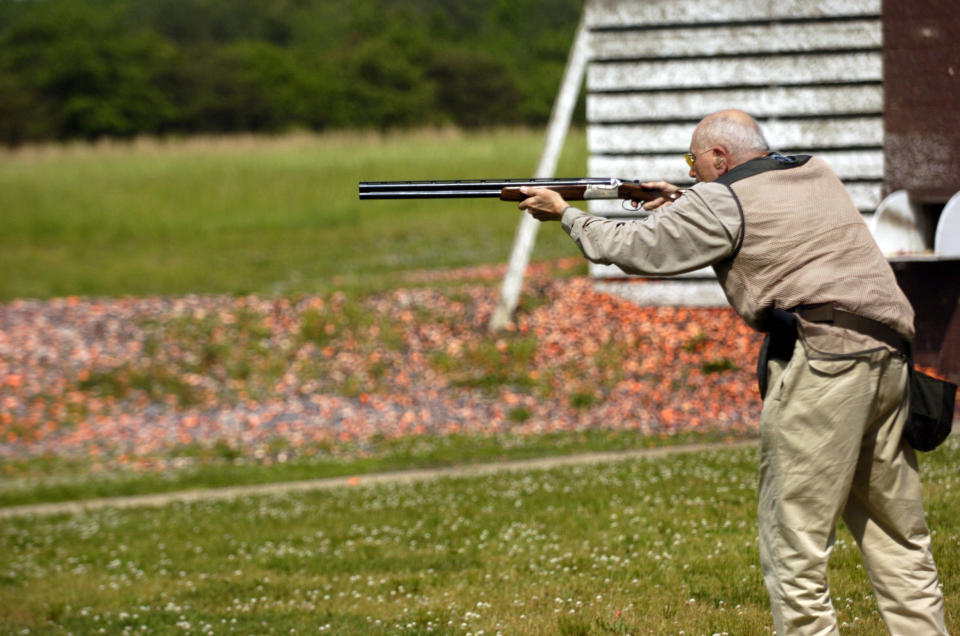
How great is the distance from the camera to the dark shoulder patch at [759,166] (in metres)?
4.50

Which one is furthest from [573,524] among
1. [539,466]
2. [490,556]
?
[539,466]

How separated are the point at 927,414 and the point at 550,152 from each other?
982cm

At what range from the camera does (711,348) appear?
1294 centimetres

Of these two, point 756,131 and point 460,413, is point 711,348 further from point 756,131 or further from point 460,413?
point 756,131

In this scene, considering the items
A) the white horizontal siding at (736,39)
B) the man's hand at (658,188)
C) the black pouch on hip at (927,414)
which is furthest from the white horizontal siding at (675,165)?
the black pouch on hip at (927,414)

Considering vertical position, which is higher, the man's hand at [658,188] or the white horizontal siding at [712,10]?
the white horizontal siding at [712,10]

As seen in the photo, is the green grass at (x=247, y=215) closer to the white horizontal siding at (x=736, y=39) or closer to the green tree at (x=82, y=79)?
the white horizontal siding at (x=736, y=39)

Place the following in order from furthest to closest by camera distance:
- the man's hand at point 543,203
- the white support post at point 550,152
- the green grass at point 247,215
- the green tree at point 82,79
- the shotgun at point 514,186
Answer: the green tree at point 82,79 < the green grass at point 247,215 < the white support post at point 550,152 < the shotgun at point 514,186 < the man's hand at point 543,203

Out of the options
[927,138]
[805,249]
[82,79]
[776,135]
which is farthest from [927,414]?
[82,79]

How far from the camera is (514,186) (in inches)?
203

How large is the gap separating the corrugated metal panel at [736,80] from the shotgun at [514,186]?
8516 mm

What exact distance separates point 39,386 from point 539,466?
751 cm

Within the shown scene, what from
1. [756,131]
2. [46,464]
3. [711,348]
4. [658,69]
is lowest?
[46,464]

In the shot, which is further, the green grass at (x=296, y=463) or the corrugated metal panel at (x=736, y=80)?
the corrugated metal panel at (x=736, y=80)
